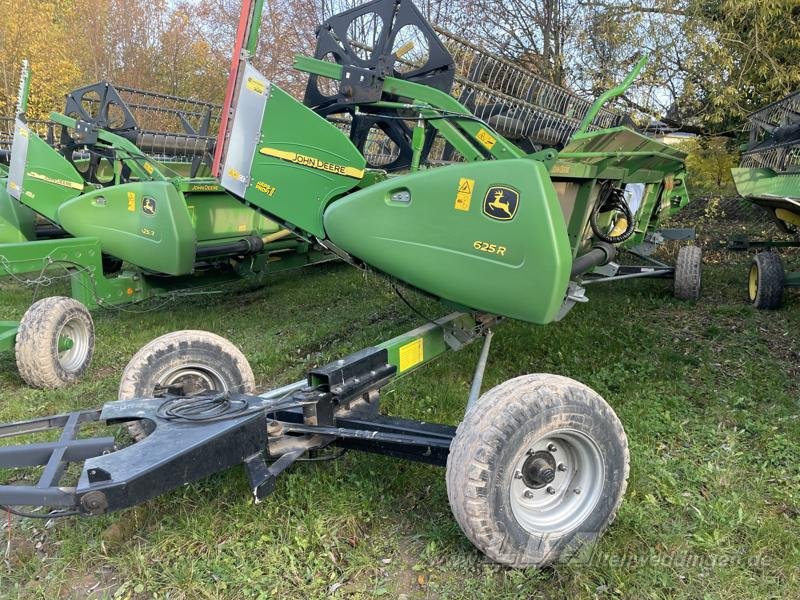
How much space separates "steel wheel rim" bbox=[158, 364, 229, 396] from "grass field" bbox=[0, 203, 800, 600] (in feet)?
1.87

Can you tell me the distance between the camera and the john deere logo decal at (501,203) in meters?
2.86

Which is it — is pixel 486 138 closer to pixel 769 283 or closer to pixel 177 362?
pixel 177 362

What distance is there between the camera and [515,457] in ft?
7.87

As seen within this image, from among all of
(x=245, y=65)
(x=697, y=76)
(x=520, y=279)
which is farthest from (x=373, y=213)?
(x=697, y=76)

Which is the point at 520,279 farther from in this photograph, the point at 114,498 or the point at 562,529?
the point at 114,498

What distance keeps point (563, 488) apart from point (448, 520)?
53 centimetres

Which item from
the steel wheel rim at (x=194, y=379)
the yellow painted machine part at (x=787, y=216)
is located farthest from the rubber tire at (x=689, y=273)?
the steel wheel rim at (x=194, y=379)

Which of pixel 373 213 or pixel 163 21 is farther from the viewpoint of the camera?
pixel 163 21

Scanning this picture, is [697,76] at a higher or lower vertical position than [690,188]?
higher

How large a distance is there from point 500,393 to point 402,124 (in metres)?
2.58

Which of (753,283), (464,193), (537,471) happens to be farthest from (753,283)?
(537,471)

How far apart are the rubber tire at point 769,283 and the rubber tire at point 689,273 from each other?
61 cm

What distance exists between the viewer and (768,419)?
3.83 m

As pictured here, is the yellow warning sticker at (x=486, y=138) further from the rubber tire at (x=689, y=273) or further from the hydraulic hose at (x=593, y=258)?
the rubber tire at (x=689, y=273)
